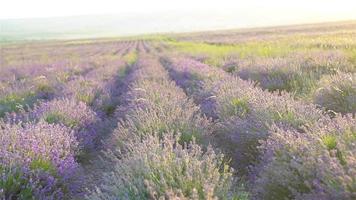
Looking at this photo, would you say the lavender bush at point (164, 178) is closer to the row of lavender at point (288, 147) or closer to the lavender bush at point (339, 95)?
the row of lavender at point (288, 147)

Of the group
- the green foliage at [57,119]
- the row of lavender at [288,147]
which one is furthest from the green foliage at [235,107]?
the green foliage at [57,119]

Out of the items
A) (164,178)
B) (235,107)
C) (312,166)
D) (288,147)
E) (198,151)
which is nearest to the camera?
(312,166)

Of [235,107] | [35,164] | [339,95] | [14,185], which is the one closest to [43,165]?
[35,164]

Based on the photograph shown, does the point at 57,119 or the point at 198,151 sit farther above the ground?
the point at 198,151

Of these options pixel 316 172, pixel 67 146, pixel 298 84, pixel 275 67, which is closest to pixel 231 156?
pixel 67 146

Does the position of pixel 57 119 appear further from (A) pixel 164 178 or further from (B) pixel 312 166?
(B) pixel 312 166

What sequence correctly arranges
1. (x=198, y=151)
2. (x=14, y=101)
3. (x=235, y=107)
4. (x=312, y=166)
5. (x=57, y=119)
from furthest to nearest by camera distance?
(x=14, y=101), (x=57, y=119), (x=235, y=107), (x=198, y=151), (x=312, y=166)

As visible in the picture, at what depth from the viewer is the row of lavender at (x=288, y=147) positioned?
9.48 feet

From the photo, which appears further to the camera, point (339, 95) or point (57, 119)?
point (57, 119)

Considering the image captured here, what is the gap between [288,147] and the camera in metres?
3.59

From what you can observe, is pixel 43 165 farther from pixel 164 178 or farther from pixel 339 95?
pixel 339 95

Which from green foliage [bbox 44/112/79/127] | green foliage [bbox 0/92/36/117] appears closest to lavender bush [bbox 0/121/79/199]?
green foliage [bbox 44/112/79/127]

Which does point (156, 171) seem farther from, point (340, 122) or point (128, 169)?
point (340, 122)

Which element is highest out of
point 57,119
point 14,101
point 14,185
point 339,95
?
point 339,95
